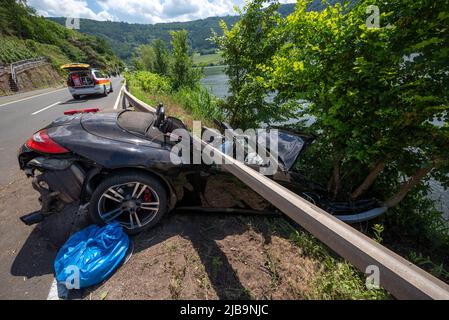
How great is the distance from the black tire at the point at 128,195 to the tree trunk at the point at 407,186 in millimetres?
3419

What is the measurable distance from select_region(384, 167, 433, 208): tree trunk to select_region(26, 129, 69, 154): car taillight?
4.51 metres

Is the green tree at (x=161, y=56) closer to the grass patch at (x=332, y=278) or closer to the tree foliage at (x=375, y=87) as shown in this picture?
the tree foliage at (x=375, y=87)

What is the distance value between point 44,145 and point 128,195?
1.07 metres

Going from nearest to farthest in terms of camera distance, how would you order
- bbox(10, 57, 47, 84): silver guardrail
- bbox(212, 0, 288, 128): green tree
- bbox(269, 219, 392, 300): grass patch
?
bbox(269, 219, 392, 300): grass patch
bbox(212, 0, 288, 128): green tree
bbox(10, 57, 47, 84): silver guardrail

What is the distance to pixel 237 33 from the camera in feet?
22.2

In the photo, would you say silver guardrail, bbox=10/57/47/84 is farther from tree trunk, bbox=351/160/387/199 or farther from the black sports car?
tree trunk, bbox=351/160/387/199

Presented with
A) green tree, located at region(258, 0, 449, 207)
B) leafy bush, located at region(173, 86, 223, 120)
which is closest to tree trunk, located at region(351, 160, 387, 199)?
green tree, located at region(258, 0, 449, 207)

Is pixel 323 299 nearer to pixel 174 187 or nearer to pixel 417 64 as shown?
pixel 174 187

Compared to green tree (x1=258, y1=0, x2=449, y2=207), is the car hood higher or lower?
lower

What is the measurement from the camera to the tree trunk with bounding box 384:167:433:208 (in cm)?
320

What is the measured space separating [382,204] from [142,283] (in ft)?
11.9

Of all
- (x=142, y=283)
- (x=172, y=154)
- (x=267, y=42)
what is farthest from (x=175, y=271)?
(x=267, y=42)

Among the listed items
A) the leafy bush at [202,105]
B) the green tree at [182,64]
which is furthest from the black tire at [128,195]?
the green tree at [182,64]

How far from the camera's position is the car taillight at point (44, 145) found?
2.59 metres
